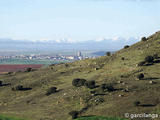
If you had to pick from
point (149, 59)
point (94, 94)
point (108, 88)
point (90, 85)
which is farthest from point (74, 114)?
point (149, 59)

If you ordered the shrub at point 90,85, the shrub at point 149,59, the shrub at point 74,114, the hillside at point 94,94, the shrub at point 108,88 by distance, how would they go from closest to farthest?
the shrub at point 74,114 → the hillside at point 94,94 → the shrub at point 108,88 → the shrub at point 90,85 → the shrub at point 149,59

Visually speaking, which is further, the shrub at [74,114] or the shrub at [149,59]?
the shrub at [149,59]

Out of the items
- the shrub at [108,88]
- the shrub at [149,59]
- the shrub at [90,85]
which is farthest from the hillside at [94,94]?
the shrub at [149,59]

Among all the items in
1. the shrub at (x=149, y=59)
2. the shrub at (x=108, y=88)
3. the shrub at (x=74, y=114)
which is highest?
the shrub at (x=149, y=59)

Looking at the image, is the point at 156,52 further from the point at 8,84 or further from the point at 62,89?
the point at 8,84

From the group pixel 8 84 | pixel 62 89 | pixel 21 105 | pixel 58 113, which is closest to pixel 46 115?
pixel 58 113

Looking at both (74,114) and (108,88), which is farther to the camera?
(108,88)

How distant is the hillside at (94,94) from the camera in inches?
1931

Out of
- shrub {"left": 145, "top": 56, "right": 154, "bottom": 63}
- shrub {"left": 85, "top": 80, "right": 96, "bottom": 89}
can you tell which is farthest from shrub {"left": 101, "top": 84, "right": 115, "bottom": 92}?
shrub {"left": 145, "top": 56, "right": 154, "bottom": 63}

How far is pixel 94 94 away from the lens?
185 ft

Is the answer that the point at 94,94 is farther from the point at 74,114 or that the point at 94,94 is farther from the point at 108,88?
the point at 74,114

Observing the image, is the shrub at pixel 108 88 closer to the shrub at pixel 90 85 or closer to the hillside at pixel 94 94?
the hillside at pixel 94 94

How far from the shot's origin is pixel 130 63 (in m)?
81.1

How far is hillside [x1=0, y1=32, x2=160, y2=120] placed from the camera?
161 feet
